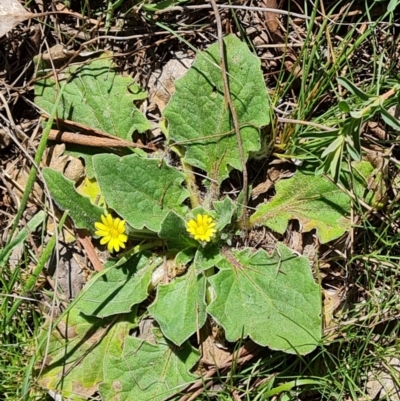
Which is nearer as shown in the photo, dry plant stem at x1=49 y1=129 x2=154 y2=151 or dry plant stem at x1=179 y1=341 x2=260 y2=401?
dry plant stem at x1=179 y1=341 x2=260 y2=401

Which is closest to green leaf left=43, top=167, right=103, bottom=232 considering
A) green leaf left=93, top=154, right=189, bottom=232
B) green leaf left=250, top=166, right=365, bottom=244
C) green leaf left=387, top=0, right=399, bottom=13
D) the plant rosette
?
the plant rosette

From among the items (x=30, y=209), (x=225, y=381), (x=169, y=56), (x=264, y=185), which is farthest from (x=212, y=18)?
(x=225, y=381)

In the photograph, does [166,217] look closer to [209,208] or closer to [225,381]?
[209,208]

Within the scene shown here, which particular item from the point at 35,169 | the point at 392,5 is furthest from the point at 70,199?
the point at 392,5

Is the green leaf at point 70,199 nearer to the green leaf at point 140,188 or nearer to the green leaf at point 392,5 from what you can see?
the green leaf at point 140,188

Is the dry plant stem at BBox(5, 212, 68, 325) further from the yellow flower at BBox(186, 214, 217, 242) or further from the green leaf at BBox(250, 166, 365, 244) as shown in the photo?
the green leaf at BBox(250, 166, 365, 244)

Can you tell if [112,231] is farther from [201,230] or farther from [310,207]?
[310,207]
